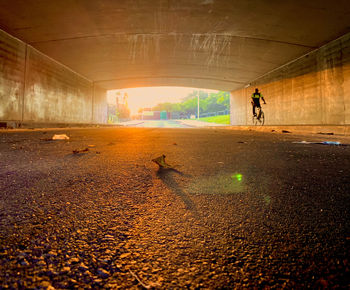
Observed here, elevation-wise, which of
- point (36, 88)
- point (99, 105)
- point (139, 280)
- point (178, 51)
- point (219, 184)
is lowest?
point (139, 280)

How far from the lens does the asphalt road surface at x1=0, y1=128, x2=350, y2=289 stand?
0.63 m

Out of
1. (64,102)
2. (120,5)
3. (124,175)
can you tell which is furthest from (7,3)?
(124,175)

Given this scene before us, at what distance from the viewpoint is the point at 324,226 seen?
925 mm

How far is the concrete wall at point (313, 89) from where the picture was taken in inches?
400

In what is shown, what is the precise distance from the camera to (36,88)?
12.1 m

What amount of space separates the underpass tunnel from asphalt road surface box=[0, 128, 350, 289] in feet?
26.5

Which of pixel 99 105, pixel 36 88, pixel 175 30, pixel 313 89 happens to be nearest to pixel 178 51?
pixel 175 30

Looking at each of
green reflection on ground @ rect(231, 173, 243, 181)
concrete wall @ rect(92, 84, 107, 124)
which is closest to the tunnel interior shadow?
green reflection on ground @ rect(231, 173, 243, 181)

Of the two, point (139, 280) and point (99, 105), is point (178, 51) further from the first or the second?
point (139, 280)

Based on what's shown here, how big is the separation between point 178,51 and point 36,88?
9.17m

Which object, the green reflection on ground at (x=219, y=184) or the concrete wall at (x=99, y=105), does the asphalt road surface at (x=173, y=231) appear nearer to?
the green reflection on ground at (x=219, y=184)

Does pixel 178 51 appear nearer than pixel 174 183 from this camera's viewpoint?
No

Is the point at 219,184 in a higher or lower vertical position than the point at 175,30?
lower

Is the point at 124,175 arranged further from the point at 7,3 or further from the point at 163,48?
the point at 163,48
